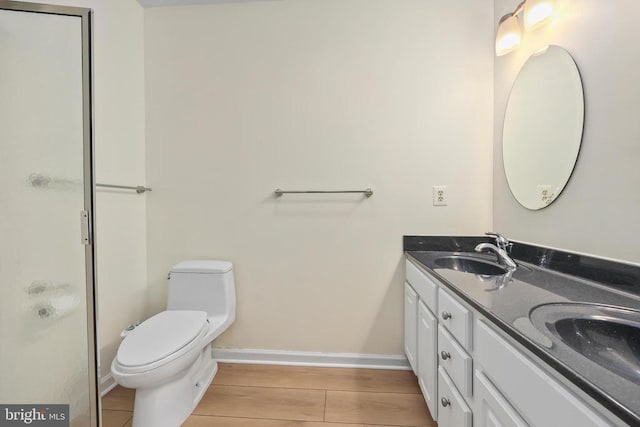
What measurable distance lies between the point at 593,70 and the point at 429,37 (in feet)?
3.03

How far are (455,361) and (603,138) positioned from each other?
102 centimetres

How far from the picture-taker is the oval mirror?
113 centimetres

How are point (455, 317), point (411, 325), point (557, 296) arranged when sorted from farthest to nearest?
1. point (411, 325)
2. point (455, 317)
3. point (557, 296)

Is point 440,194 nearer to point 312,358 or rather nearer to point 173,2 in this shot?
point 312,358

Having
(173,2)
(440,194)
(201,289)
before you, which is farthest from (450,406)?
(173,2)

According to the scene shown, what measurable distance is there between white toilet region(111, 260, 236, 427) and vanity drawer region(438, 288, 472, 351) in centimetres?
115

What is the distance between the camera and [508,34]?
4.64 ft

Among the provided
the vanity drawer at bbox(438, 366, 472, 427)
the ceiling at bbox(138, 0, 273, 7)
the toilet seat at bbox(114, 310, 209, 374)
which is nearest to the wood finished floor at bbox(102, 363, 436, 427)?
the vanity drawer at bbox(438, 366, 472, 427)

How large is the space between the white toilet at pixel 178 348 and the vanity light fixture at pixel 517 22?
6.81 ft

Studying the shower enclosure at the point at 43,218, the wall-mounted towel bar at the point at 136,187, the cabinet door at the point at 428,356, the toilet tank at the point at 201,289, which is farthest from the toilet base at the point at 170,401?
the cabinet door at the point at 428,356

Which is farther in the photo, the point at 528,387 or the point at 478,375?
the point at 478,375

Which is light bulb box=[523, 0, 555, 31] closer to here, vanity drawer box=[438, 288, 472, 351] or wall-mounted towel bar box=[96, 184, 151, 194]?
vanity drawer box=[438, 288, 472, 351]

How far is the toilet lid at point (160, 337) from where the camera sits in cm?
112

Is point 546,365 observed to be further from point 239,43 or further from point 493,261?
point 239,43
